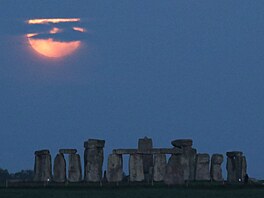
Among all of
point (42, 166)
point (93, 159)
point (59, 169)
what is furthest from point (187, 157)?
point (42, 166)

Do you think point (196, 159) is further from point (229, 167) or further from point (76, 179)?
point (76, 179)

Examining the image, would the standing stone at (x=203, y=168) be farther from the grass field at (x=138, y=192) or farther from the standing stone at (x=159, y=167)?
the grass field at (x=138, y=192)

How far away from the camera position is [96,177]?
50.8m

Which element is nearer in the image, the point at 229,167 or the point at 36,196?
the point at 36,196

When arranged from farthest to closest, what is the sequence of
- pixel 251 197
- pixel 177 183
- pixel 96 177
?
pixel 96 177 → pixel 177 183 → pixel 251 197

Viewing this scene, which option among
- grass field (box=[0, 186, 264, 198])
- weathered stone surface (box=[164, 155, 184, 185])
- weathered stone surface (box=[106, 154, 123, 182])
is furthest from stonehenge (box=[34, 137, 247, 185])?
grass field (box=[0, 186, 264, 198])

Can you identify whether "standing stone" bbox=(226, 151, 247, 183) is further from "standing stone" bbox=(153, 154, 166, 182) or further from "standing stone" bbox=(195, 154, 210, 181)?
"standing stone" bbox=(153, 154, 166, 182)

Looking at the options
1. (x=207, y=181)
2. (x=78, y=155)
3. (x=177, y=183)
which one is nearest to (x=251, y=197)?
(x=177, y=183)

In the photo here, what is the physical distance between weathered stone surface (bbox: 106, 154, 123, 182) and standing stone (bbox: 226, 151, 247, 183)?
5780 millimetres

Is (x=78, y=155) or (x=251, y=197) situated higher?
(x=78, y=155)

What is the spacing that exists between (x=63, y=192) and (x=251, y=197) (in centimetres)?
813

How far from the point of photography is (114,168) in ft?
167

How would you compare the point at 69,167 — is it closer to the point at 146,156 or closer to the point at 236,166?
the point at 146,156

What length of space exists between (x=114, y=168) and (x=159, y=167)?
2389 millimetres
